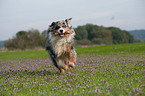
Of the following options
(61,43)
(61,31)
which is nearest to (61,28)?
(61,31)

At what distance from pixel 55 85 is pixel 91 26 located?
2840 inches

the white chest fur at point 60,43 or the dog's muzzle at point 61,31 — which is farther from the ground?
the dog's muzzle at point 61,31

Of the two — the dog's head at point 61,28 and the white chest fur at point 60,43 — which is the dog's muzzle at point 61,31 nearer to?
the dog's head at point 61,28

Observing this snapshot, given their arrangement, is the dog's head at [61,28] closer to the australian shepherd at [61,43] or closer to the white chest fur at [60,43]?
the australian shepherd at [61,43]

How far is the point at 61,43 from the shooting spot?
6.56 metres

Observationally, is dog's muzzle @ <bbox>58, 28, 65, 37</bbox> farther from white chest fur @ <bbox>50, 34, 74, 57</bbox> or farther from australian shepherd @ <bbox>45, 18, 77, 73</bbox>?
white chest fur @ <bbox>50, 34, 74, 57</bbox>

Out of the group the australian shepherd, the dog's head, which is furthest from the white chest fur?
the dog's head

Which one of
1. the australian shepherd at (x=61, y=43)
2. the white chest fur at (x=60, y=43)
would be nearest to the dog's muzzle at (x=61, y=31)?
the australian shepherd at (x=61, y=43)

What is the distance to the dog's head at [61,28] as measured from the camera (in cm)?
634

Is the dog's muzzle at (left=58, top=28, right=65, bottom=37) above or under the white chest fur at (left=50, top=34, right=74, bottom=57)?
above

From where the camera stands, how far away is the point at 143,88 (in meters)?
4.24

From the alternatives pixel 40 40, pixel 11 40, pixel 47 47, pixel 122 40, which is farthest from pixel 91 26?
pixel 47 47

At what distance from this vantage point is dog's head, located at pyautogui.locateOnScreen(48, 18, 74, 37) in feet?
20.8

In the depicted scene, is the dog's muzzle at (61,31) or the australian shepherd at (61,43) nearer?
the dog's muzzle at (61,31)
